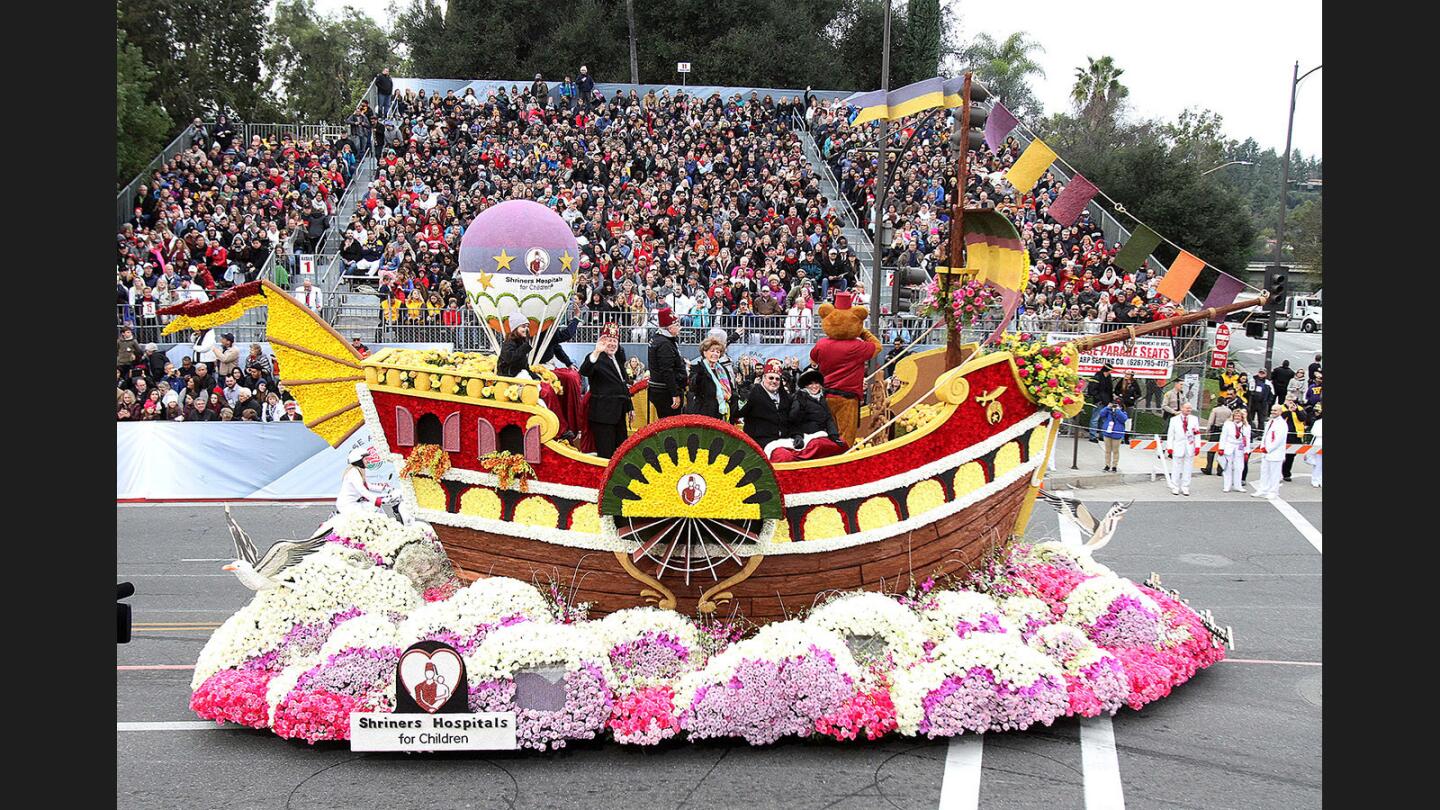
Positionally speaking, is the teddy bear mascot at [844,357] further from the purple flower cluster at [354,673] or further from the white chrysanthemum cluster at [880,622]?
the purple flower cluster at [354,673]

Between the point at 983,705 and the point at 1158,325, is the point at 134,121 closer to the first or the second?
the point at 1158,325

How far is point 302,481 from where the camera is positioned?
55.3ft

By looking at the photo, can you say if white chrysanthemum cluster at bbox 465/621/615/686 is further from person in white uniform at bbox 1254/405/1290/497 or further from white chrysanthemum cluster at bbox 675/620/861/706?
person in white uniform at bbox 1254/405/1290/497

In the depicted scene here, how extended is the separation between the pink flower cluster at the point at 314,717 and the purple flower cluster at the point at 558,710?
904mm

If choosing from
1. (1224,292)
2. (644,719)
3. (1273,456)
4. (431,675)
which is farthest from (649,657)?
(1273,456)

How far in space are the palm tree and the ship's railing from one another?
45364 millimetres

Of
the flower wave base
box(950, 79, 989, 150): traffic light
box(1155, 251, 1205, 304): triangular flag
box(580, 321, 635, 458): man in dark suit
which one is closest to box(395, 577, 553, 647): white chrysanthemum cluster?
the flower wave base

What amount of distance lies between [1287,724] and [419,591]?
694 centimetres

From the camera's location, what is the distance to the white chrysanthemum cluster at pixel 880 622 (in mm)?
8195

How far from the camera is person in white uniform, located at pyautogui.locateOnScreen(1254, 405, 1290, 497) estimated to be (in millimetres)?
17188

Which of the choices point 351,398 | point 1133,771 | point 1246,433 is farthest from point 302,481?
point 1246,433

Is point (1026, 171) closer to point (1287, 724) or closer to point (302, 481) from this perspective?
point (1287, 724)

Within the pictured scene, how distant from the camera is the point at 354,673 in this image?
26.0 ft

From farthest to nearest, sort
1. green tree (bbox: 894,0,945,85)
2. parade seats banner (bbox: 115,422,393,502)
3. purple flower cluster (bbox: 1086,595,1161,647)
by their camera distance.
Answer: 1. green tree (bbox: 894,0,945,85)
2. parade seats banner (bbox: 115,422,393,502)
3. purple flower cluster (bbox: 1086,595,1161,647)
